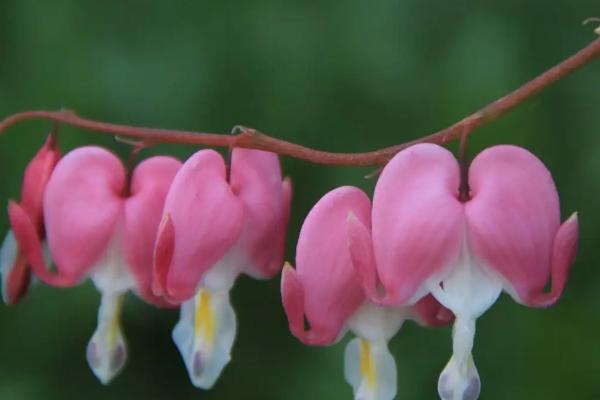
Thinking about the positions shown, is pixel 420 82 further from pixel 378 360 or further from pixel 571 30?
pixel 378 360

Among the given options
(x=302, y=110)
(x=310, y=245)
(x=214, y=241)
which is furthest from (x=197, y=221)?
(x=302, y=110)

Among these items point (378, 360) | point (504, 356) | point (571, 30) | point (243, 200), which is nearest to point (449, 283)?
point (378, 360)

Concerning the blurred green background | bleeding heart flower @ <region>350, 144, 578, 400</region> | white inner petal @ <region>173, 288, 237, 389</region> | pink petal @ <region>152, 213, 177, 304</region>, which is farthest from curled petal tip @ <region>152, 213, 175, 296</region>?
the blurred green background

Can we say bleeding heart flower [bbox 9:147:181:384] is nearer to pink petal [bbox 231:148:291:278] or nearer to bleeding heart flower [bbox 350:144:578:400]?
pink petal [bbox 231:148:291:278]

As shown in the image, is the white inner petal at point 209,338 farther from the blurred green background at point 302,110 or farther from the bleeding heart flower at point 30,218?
the blurred green background at point 302,110

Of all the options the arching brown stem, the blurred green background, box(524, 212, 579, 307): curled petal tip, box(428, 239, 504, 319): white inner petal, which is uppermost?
the arching brown stem

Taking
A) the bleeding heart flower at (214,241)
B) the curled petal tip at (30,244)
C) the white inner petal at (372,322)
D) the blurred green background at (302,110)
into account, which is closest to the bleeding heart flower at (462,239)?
the white inner petal at (372,322)
